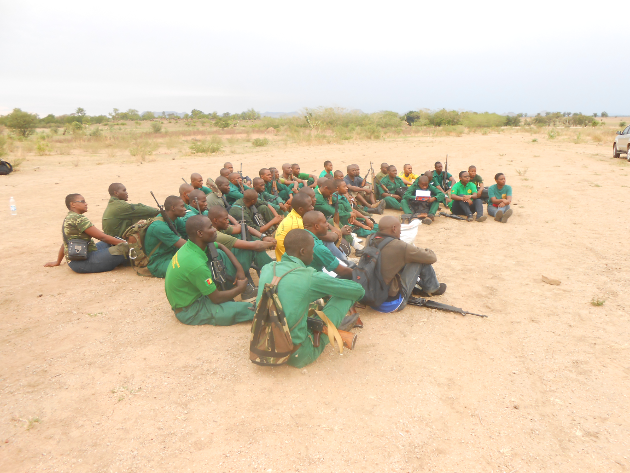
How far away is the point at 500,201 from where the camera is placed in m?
8.73

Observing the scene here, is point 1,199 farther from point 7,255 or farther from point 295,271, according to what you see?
point 295,271

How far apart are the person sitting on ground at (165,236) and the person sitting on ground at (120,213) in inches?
28.2

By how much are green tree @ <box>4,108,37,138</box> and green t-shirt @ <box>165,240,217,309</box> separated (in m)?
29.9

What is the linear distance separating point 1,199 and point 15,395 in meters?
9.86

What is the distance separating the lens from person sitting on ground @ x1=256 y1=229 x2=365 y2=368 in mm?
3164

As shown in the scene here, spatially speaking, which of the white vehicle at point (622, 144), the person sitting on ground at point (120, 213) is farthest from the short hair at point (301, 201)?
the white vehicle at point (622, 144)

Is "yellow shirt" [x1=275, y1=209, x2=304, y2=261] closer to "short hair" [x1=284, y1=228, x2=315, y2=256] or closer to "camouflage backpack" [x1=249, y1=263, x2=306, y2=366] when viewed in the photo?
"short hair" [x1=284, y1=228, x2=315, y2=256]

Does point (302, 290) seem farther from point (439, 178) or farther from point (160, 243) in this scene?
point (439, 178)

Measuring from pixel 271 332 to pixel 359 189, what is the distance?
5.80 m

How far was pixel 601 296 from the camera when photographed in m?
4.84

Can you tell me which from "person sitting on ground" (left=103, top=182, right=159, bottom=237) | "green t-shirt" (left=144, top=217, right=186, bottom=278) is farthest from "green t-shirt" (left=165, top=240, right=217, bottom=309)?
"person sitting on ground" (left=103, top=182, right=159, bottom=237)

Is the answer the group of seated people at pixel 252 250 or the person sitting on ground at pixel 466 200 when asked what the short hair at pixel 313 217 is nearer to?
the group of seated people at pixel 252 250

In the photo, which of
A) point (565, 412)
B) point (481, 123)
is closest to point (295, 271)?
point (565, 412)

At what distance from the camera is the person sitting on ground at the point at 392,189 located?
30.5 ft
